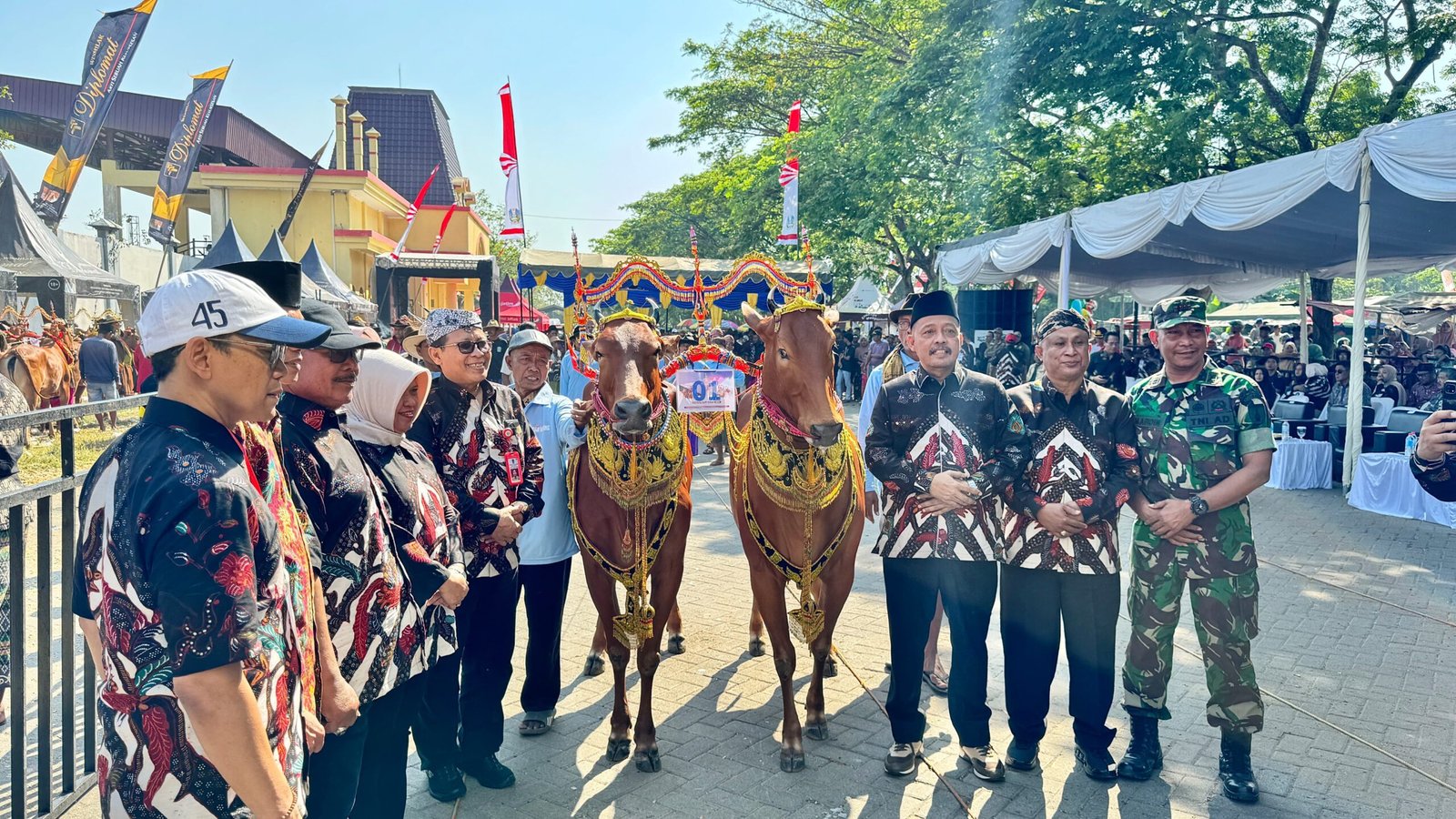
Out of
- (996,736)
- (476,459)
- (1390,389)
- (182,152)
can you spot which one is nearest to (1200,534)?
(996,736)

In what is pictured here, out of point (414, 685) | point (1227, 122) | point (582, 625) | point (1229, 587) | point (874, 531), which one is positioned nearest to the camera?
point (414, 685)

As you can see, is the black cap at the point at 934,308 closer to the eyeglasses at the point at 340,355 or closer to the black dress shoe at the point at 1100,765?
the black dress shoe at the point at 1100,765

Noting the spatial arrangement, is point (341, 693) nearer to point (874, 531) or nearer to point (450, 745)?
point (450, 745)

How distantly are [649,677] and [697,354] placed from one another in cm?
610

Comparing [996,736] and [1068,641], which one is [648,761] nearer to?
[996,736]

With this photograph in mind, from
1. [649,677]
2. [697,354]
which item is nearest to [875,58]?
[697,354]

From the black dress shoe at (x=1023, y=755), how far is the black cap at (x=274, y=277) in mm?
3445

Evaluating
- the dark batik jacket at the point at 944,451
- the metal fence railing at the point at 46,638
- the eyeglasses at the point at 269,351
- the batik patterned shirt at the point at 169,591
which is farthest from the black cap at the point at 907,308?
the metal fence railing at the point at 46,638

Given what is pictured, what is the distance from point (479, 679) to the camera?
3961 millimetres

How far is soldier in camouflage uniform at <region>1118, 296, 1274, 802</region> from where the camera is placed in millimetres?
3787

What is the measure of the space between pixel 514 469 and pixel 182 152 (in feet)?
63.3

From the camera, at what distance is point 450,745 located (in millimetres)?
3840

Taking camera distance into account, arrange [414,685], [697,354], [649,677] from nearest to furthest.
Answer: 1. [414,685]
2. [649,677]
3. [697,354]

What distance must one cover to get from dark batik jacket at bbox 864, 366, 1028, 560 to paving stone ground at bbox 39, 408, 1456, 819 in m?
0.58
